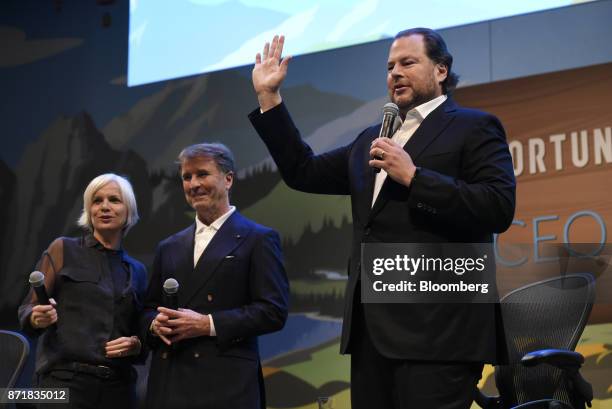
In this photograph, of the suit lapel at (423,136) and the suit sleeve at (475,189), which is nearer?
the suit sleeve at (475,189)

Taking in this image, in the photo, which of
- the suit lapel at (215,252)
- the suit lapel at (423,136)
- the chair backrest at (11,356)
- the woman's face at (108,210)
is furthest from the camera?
the chair backrest at (11,356)

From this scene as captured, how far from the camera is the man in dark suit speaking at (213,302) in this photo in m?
2.56

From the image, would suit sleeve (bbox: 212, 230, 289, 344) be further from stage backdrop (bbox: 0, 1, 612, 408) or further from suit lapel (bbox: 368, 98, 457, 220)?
stage backdrop (bbox: 0, 1, 612, 408)

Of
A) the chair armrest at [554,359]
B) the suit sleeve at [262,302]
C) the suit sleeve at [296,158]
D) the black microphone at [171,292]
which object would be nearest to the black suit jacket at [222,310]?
the suit sleeve at [262,302]

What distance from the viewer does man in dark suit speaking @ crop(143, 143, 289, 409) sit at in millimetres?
2559

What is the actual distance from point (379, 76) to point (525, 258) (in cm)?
137

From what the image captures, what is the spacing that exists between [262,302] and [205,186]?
471 millimetres

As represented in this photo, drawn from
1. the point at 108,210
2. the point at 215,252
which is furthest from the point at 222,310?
the point at 108,210

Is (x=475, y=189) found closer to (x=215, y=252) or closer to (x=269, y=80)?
(x=269, y=80)

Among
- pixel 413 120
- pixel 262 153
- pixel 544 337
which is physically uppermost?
pixel 262 153

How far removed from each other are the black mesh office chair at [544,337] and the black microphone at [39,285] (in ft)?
4.97

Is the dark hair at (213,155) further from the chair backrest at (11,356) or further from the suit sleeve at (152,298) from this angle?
the chair backrest at (11,356)

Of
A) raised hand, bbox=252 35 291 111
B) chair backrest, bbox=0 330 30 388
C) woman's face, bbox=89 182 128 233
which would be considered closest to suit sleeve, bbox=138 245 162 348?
woman's face, bbox=89 182 128 233

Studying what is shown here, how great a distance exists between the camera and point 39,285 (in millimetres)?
2543
